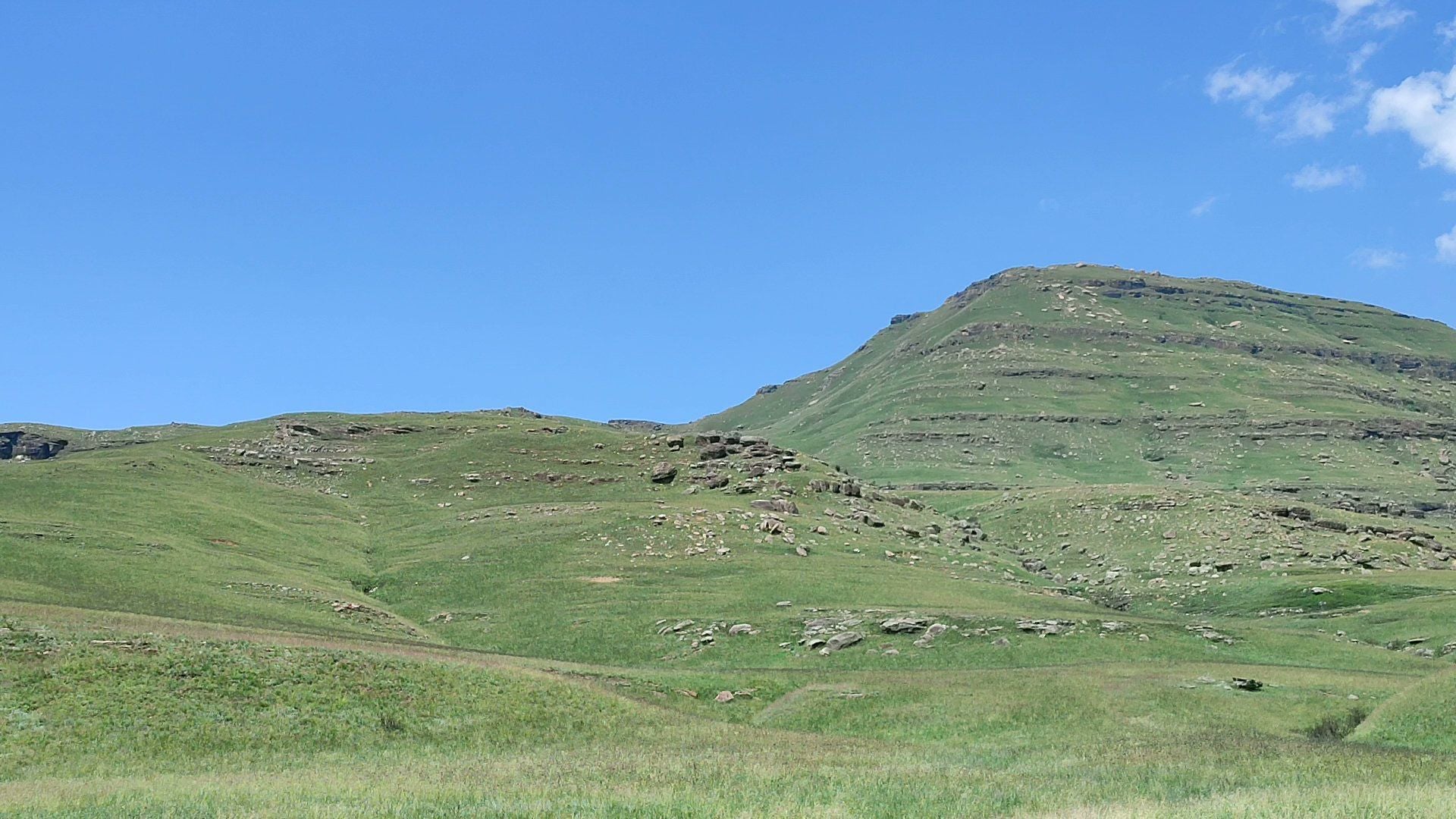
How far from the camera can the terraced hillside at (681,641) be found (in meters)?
28.5

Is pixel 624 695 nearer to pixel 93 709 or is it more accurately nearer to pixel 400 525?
pixel 93 709

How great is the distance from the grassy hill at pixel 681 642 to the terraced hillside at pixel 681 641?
11.1 inches

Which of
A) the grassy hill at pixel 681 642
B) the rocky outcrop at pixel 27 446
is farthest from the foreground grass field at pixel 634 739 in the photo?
the rocky outcrop at pixel 27 446

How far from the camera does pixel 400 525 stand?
11069 centimetres

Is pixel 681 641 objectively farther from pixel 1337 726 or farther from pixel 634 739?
pixel 1337 726

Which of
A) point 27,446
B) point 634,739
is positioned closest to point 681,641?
point 634,739

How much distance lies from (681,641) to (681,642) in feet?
0.42

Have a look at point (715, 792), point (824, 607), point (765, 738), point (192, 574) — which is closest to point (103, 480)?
point (192, 574)

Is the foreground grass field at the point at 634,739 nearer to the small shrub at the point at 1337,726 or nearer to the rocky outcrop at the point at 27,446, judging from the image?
the small shrub at the point at 1337,726

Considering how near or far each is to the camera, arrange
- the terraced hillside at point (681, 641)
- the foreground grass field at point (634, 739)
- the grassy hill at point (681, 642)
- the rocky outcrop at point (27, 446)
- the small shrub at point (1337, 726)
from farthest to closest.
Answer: the rocky outcrop at point (27, 446) < the small shrub at point (1337, 726) < the terraced hillside at point (681, 641) < the grassy hill at point (681, 642) < the foreground grass field at point (634, 739)

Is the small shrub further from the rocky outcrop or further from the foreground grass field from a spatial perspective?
the rocky outcrop

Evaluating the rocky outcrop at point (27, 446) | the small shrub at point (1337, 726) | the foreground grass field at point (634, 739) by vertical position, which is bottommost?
the small shrub at point (1337, 726)

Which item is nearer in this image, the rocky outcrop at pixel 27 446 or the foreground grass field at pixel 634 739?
the foreground grass field at pixel 634 739

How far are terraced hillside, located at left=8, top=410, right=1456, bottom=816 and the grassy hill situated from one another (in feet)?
0.92
